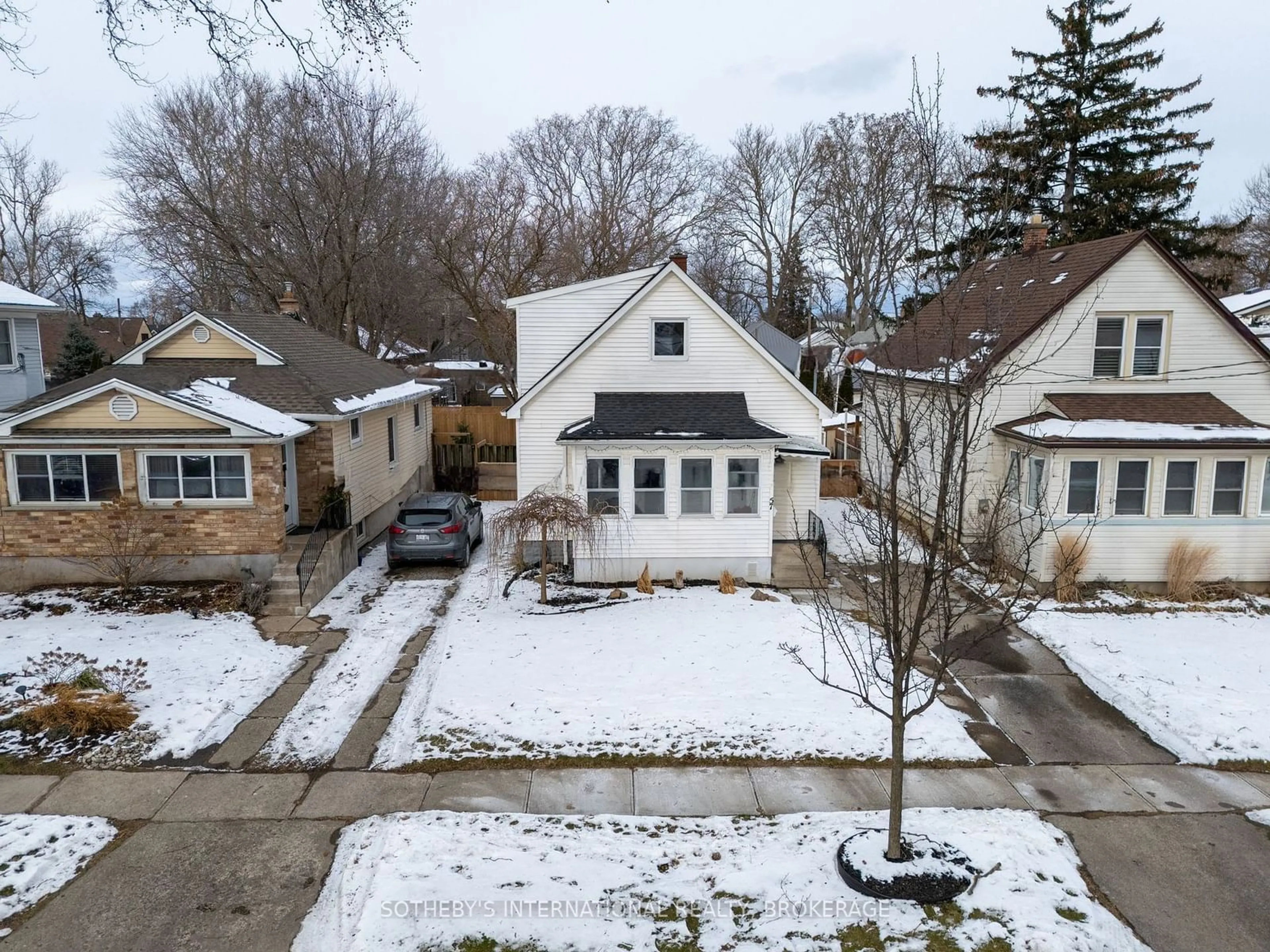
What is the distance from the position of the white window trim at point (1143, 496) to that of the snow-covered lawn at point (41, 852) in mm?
17068

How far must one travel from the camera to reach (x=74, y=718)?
33.7 feet

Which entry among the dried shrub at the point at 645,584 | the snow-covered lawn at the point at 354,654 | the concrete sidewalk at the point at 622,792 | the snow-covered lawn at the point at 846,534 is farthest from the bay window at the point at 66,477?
the snow-covered lawn at the point at 846,534

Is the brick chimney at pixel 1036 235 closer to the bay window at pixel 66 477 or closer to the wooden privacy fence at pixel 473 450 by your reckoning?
the wooden privacy fence at pixel 473 450

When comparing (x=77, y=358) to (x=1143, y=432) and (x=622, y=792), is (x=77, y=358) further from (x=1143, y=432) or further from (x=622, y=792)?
(x=1143, y=432)

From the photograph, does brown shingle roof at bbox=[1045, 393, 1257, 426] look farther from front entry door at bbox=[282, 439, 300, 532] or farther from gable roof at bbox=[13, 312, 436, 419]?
front entry door at bbox=[282, 439, 300, 532]

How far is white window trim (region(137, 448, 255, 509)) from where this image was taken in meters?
15.7

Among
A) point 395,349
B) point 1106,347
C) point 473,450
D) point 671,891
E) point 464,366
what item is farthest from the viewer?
point 395,349

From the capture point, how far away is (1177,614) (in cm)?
1547

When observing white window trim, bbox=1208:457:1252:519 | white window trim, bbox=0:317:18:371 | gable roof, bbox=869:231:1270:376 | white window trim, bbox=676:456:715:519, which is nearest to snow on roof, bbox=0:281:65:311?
white window trim, bbox=0:317:18:371

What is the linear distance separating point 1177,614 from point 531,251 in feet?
106

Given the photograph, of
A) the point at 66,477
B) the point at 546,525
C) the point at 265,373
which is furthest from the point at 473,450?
the point at 66,477

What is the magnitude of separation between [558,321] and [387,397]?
5.71m

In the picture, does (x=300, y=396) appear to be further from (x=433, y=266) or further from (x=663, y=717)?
(x=433, y=266)

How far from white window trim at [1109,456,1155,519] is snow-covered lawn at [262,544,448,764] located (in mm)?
13337
